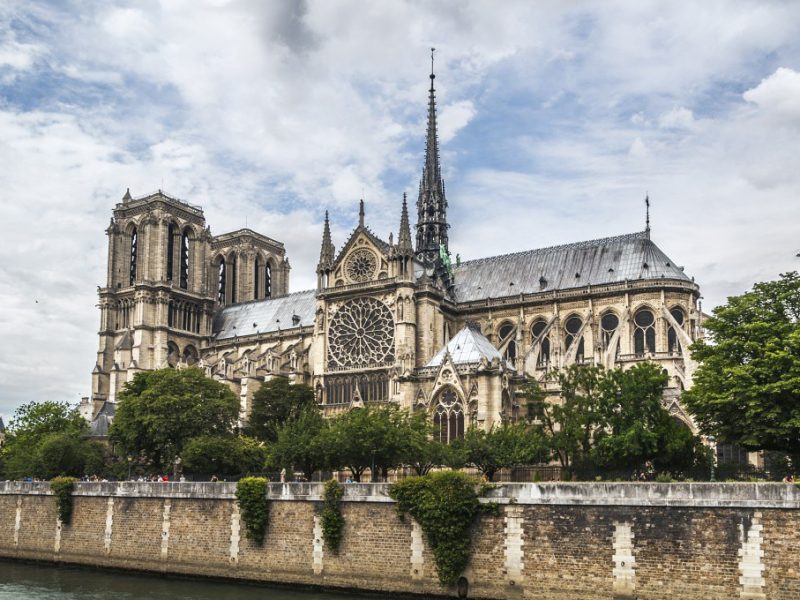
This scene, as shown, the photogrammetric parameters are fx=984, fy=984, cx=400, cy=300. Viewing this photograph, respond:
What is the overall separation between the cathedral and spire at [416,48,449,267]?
12 cm

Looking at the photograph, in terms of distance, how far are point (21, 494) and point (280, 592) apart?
18.8 m

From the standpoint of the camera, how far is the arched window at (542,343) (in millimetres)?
68625

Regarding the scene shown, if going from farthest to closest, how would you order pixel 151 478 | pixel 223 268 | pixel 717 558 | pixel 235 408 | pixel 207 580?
pixel 223 268
pixel 235 408
pixel 151 478
pixel 207 580
pixel 717 558

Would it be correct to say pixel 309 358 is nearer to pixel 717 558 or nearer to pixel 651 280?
pixel 651 280

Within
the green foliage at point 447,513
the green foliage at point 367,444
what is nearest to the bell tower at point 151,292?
the green foliage at point 367,444

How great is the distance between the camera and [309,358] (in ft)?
254

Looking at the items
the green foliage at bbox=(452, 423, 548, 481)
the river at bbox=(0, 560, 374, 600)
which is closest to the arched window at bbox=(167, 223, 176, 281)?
the river at bbox=(0, 560, 374, 600)

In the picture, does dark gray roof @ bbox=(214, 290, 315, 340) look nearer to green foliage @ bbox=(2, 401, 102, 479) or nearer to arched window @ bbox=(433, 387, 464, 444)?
green foliage @ bbox=(2, 401, 102, 479)

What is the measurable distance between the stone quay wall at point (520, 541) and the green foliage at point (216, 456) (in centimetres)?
764

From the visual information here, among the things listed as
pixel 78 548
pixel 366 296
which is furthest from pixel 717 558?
pixel 366 296

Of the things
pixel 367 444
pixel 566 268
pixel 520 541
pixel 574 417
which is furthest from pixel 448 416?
pixel 520 541

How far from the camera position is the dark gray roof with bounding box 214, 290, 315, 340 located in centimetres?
8689

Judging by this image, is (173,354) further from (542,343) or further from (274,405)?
(542,343)

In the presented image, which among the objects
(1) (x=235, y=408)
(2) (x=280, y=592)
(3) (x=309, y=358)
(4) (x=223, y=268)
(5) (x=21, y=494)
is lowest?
(2) (x=280, y=592)
